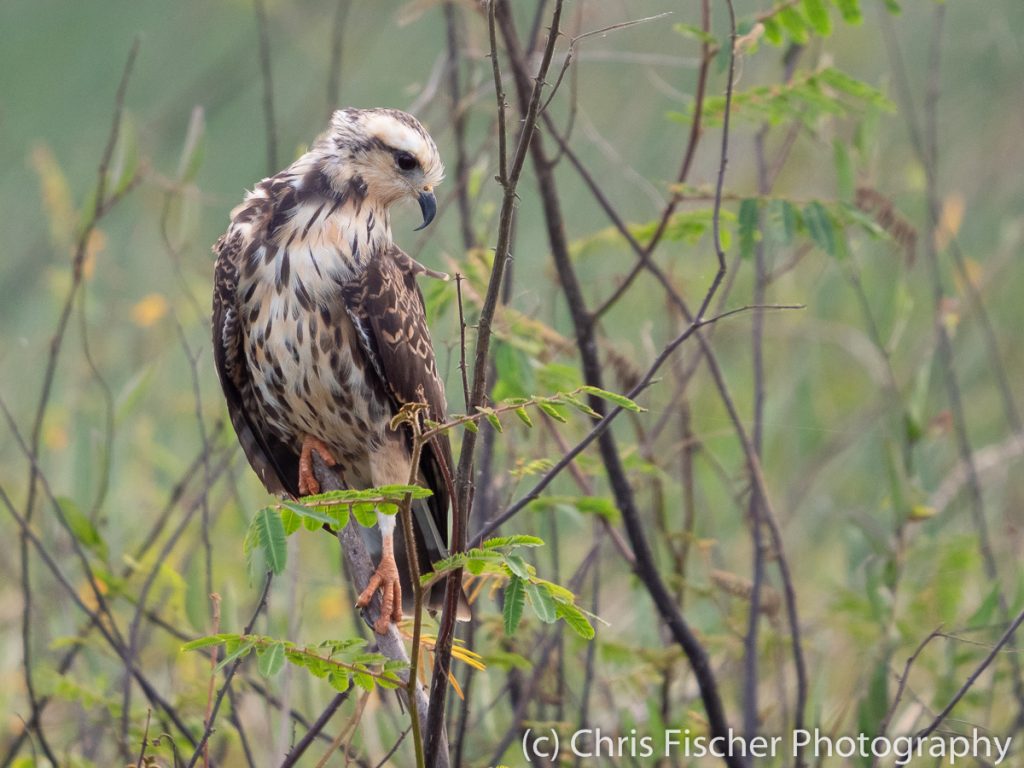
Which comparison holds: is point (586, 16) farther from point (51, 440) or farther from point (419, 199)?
point (51, 440)

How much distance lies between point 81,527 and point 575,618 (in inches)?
77.8

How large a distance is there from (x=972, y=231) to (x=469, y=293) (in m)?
4.49

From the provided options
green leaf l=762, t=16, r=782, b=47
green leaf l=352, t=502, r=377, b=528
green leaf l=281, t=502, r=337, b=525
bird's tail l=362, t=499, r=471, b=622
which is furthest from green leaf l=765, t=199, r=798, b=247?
green leaf l=281, t=502, r=337, b=525

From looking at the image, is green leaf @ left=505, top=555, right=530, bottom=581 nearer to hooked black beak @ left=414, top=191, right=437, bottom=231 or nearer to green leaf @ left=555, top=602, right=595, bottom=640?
green leaf @ left=555, top=602, right=595, bottom=640

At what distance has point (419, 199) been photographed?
11.6 feet

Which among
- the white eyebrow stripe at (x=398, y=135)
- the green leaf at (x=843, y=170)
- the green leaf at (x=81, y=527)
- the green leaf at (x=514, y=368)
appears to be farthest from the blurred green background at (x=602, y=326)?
the white eyebrow stripe at (x=398, y=135)

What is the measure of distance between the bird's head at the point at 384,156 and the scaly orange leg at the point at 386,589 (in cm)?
86

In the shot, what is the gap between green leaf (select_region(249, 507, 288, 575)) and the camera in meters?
2.21

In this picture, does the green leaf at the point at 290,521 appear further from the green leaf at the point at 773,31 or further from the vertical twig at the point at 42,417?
the green leaf at the point at 773,31

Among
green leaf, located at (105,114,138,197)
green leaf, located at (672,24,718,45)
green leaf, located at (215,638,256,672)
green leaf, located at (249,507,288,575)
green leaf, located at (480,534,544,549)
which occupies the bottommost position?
green leaf, located at (215,638,256,672)

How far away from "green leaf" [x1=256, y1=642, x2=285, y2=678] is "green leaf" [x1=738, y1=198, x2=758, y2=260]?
173cm

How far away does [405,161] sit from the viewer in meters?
3.49

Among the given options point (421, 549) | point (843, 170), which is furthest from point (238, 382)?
point (843, 170)

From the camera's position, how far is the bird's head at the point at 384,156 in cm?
347
